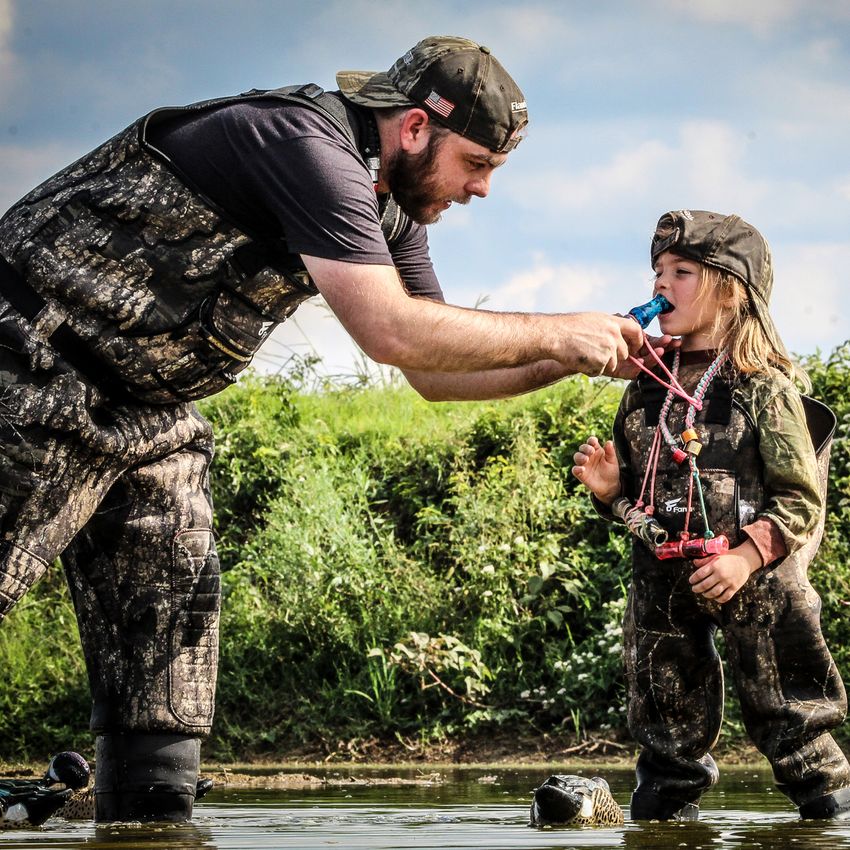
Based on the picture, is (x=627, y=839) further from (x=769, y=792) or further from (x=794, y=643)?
(x=769, y=792)

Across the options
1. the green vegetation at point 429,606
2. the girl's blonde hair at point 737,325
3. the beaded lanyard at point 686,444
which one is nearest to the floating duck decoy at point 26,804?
the beaded lanyard at point 686,444

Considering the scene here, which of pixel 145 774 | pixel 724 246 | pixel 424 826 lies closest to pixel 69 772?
pixel 145 774

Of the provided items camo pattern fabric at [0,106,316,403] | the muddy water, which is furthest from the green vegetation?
camo pattern fabric at [0,106,316,403]

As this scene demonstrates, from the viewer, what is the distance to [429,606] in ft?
26.7

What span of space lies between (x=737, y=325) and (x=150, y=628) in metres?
2.13

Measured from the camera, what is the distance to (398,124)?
391cm

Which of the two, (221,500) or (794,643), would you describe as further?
(221,500)

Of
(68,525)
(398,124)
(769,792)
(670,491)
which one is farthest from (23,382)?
(769,792)

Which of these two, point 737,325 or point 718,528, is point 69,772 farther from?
point 737,325

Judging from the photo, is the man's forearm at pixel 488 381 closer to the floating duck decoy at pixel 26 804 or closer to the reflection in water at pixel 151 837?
the reflection in water at pixel 151 837

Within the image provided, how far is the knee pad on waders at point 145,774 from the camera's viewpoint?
166 inches

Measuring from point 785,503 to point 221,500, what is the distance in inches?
238

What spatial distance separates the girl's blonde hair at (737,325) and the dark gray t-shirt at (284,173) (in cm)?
145

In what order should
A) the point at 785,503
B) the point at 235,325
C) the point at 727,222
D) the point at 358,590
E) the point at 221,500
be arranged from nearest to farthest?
the point at 235,325 → the point at 785,503 → the point at 727,222 → the point at 358,590 → the point at 221,500
